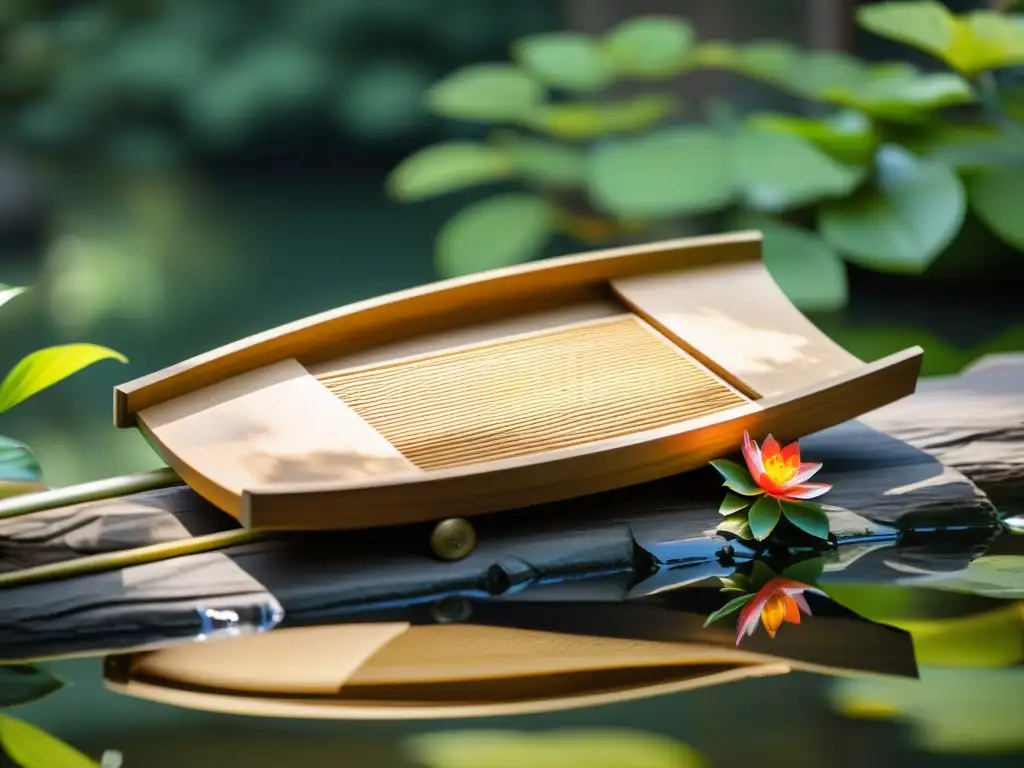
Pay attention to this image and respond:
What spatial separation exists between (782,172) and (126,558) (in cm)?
198

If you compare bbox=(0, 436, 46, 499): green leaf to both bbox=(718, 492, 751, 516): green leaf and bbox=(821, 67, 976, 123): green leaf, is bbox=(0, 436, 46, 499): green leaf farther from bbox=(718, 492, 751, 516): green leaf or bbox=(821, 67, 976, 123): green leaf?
bbox=(821, 67, 976, 123): green leaf

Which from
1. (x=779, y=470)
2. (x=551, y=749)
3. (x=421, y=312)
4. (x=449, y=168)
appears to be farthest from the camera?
(x=449, y=168)

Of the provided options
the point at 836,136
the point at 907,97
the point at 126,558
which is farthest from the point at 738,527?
the point at 907,97

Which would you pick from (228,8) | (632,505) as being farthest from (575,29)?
(632,505)

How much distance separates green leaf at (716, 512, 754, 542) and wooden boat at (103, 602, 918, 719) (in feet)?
0.51

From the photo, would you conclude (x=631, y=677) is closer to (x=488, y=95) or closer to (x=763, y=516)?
(x=763, y=516)

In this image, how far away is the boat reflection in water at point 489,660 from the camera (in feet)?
4.27

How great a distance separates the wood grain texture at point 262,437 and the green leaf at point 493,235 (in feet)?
5.06

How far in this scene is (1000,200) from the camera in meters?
3.01

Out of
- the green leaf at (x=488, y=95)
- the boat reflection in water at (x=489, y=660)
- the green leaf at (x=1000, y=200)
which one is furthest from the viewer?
the green leaf at (x=488, y=95)

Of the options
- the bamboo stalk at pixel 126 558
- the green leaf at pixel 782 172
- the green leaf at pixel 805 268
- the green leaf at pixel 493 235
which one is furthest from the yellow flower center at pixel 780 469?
the green leaf at pixel 493 235

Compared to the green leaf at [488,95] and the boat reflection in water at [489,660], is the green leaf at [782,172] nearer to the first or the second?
the green leaf at [488,95]

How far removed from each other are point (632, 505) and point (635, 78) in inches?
107

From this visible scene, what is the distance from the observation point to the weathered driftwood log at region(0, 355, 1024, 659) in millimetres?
1396
